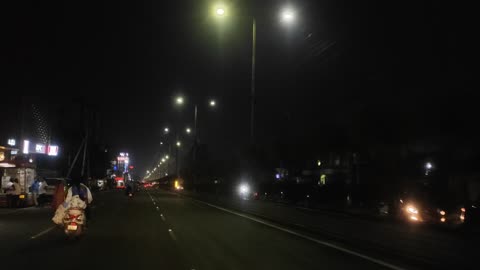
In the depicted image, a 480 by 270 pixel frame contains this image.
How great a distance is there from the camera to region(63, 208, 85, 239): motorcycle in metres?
16.3

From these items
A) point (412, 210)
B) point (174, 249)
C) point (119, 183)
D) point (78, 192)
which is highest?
point (119, 183)

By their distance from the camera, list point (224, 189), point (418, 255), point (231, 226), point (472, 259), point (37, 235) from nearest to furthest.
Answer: point (472, 259) → point (418, 255) → point (37, 235) → point (231, 226) → point (224, 189)

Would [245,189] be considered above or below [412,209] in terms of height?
above

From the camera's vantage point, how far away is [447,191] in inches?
1022

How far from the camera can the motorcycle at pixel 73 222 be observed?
16297 millimetres

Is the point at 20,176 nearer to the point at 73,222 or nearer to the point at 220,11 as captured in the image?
the point at 220,11

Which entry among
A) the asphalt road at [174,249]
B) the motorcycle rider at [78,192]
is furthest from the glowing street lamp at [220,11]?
the motorcycle rider at [78,192]

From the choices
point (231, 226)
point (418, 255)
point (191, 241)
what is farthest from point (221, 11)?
point (418, 255)

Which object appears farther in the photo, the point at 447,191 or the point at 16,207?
the point at 16,207

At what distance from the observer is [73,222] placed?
16.3 meters

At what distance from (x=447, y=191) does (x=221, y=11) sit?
13195 millimetres

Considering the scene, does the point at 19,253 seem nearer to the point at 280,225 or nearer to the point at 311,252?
the point at 311,252

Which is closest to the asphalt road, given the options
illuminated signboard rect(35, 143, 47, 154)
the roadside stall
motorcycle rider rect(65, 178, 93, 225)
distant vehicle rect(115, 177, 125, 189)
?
motorcycle rider rect(65, 178, 93, 225)

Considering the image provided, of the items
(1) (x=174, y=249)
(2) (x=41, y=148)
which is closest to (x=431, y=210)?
(1) (x=174, y=249)
